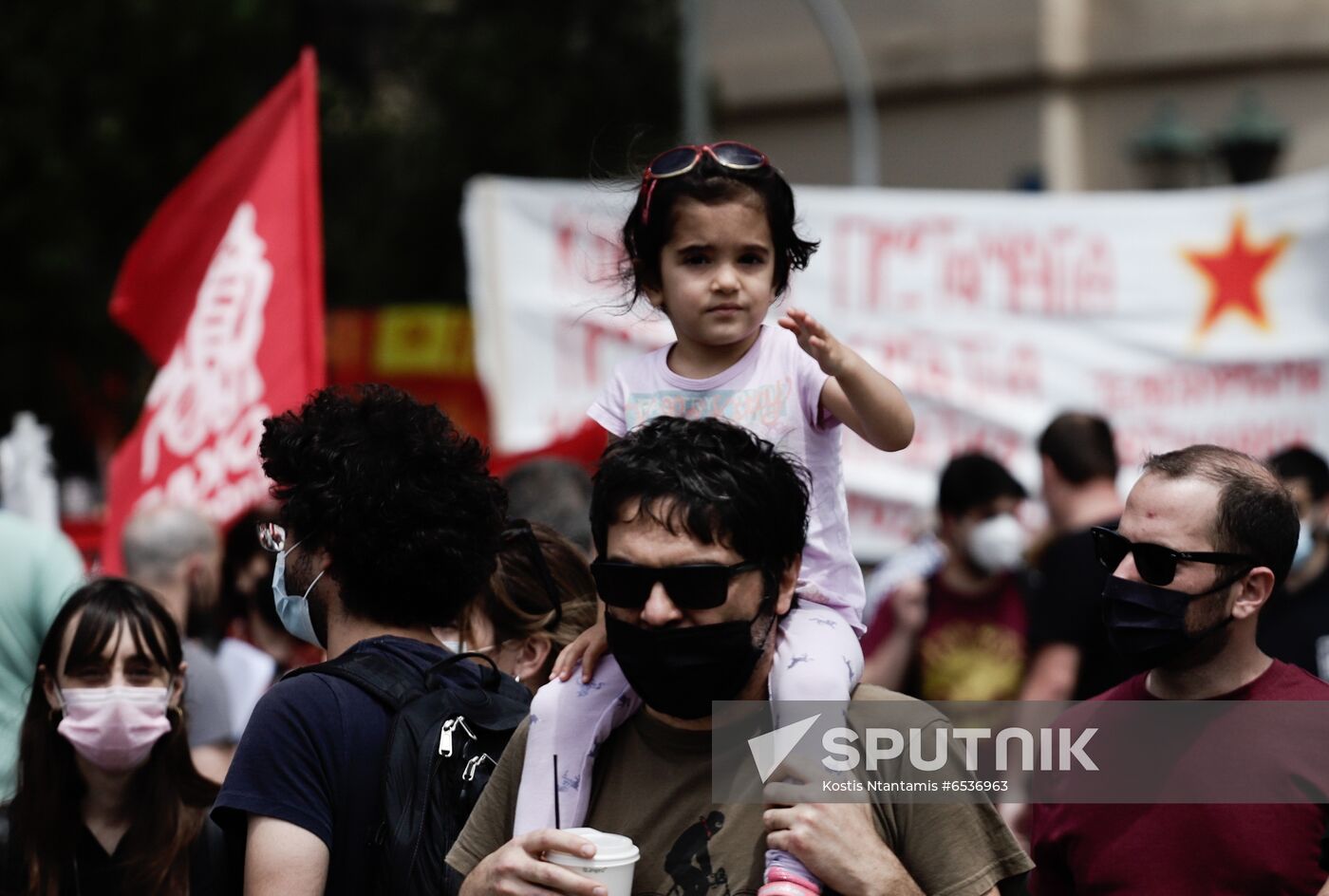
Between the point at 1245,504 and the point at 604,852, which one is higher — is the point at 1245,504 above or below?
above

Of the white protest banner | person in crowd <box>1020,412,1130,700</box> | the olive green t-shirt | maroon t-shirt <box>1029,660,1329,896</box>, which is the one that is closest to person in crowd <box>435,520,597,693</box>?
the olive green t-shirt

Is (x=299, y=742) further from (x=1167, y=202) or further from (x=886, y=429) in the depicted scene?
(x=1167, y=202)

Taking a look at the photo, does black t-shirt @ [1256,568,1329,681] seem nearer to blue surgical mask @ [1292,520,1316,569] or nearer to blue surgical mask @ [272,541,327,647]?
blue surgical mask @ [1292,520,1316,569]

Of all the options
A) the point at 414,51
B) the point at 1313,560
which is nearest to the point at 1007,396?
the point at 1313,560

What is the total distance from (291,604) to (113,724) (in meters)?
0.63

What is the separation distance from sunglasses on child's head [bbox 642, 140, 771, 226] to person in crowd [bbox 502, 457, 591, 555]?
1917 mm

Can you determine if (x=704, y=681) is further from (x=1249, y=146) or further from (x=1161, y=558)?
(x=1249, y=146)

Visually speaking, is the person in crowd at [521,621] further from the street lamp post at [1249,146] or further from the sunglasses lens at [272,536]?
the street lamp post at [1249,146]

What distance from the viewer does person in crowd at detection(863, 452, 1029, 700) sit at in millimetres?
6500

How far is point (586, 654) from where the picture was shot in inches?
120

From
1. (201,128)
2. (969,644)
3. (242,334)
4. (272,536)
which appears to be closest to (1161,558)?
(272,536)

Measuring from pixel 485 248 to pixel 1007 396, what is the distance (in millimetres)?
2592

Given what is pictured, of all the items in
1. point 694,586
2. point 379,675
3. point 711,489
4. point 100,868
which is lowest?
point 100,868

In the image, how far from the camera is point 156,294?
704cm
